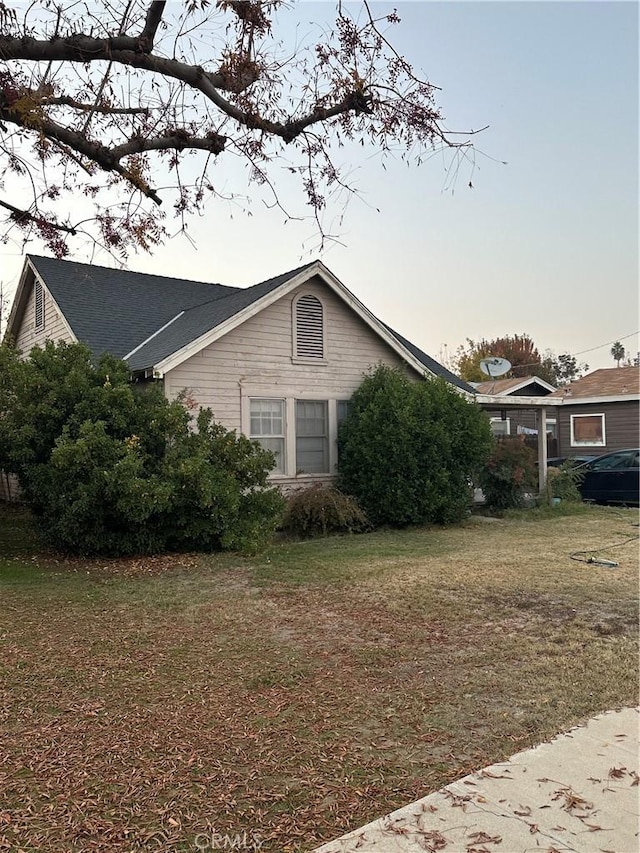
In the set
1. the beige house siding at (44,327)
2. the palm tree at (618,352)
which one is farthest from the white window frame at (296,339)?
the palm tree at (618,352)

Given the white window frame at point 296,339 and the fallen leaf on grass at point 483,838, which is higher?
the white window frame at point 296,339

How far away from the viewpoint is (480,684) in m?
4.38

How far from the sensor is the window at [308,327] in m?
12.5

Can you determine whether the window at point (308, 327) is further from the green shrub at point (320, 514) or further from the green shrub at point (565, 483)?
the green shrub at point (565, 483)

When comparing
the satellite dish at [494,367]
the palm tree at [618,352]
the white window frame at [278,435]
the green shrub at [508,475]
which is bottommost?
the green shrub at [508,475]

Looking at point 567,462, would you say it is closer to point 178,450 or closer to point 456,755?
point 178,450

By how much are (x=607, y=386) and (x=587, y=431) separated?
5.46ft

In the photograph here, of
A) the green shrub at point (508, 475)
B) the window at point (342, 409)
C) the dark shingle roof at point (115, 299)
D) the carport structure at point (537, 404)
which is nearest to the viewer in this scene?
the dark shingle roof at point (115, 299)

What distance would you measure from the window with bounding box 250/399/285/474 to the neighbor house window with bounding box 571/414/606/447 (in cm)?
1386

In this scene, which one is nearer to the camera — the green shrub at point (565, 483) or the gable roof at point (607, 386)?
the green shrub at point (565, 483)

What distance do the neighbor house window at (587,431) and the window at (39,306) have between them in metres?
17.2

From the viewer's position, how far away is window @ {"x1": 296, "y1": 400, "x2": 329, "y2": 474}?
493 inches

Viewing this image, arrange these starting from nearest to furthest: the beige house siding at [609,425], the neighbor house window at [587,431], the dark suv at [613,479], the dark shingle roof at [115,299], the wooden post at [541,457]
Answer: the dark shingle roof at [115,299]
the wooden post at [541,457]
the dark suv at [613,479]
the beige house siding at [609,425]
the neighbor house window at [587,431]

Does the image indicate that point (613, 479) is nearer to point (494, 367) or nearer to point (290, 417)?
point (494, 367)
